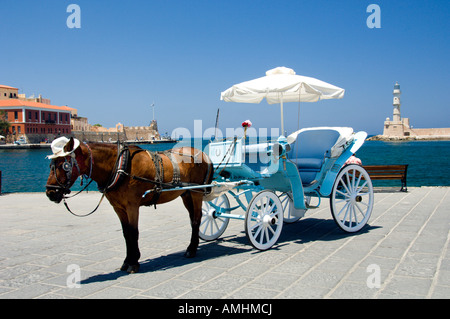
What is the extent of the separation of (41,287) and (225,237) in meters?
2.94

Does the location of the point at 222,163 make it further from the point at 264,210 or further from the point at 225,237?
the point at 225,237

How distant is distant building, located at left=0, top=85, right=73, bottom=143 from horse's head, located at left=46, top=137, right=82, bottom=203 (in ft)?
273

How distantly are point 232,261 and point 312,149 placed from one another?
2795 millimetres

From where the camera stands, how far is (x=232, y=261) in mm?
4891

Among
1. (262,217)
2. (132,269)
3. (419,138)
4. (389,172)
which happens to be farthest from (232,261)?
(419,138)

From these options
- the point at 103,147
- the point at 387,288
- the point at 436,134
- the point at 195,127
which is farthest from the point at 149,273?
the point at 436,134

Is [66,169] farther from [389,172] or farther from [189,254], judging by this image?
[389,172]

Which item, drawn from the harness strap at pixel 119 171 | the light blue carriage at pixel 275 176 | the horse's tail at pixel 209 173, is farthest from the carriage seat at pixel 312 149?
the harness strap at pixel 119 171

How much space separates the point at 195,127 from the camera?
520 cm

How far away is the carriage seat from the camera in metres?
6.54

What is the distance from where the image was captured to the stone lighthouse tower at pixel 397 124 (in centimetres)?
12090

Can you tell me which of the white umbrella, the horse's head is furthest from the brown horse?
the white umbrella

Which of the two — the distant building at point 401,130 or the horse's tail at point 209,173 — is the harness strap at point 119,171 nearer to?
the horse's tail at point 209,173

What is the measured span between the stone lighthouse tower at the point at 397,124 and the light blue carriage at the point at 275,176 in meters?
124
